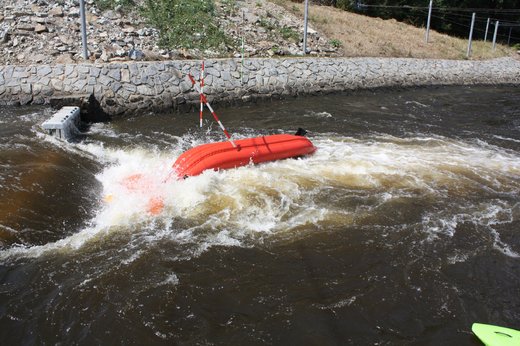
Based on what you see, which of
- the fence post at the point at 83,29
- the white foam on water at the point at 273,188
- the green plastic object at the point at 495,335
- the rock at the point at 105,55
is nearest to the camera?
the green plastic object at the point at 495,335

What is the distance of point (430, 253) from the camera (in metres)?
5.36

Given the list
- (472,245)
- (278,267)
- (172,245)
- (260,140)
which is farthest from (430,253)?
(260,140)

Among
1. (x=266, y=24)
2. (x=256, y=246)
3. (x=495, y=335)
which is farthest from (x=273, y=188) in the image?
(x=266, y=24)

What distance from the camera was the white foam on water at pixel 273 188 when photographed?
5.71 meters

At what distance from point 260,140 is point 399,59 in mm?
14041

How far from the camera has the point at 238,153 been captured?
24.9ft

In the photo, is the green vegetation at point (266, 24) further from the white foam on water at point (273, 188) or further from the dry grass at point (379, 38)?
the white foam on water at point (273, 188)

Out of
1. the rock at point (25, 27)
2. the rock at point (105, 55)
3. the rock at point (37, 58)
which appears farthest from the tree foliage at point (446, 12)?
the rock at point (37, 58)

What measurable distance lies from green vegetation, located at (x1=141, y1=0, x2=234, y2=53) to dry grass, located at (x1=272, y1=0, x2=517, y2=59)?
5569 millimetres

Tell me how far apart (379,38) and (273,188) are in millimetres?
17160

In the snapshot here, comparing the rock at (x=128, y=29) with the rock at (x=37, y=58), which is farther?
the rock at (x=128, y=29)

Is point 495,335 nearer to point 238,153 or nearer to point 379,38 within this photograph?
point 238,153

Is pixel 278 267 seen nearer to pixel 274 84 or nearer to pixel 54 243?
pixel 54 243

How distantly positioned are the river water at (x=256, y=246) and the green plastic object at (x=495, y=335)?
121mm
